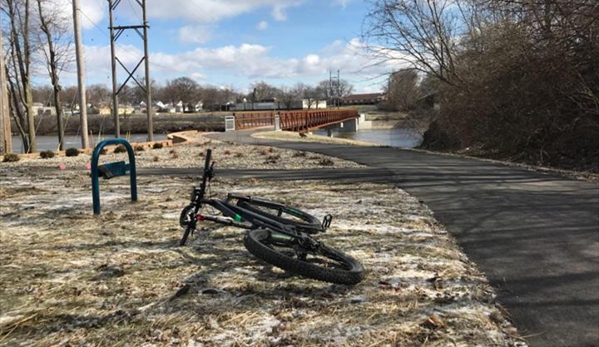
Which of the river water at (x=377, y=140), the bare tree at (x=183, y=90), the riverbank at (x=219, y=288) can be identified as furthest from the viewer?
the bare tree at (x=183, y=90)

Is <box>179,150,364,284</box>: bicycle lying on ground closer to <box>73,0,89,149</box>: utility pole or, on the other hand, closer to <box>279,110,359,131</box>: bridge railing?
<box>73,0,89,149</box>: utility pole

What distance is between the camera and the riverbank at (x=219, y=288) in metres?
3.01

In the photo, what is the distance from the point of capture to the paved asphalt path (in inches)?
130

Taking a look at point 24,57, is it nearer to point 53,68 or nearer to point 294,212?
point 53,68

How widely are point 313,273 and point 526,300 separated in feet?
4.97

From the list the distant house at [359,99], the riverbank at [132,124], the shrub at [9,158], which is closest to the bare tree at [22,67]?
the shrub at [9,158]

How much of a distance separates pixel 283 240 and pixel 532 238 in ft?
8.96

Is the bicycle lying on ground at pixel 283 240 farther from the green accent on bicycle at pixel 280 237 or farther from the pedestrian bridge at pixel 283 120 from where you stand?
the pedestrian bridge at pixel 283 120

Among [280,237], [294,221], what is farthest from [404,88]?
[280,237]

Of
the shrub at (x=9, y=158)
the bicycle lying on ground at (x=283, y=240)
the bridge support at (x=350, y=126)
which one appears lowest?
the bicycle lying on ground at (x=283, y=240)

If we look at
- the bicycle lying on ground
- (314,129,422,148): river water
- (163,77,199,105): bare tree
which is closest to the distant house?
(163,77,199,105): bare tree

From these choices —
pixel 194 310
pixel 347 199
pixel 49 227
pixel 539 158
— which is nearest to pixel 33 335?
pixel 194 310

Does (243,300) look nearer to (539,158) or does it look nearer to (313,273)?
(313,273)

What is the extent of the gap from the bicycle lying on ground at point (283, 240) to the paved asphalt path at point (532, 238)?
1.21 m
